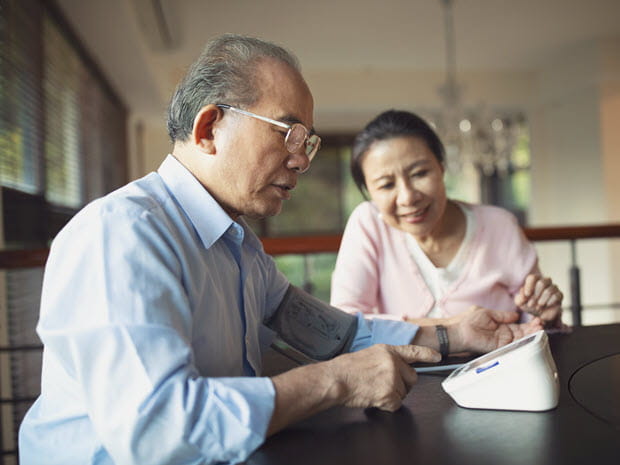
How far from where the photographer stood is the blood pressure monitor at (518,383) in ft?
2.69

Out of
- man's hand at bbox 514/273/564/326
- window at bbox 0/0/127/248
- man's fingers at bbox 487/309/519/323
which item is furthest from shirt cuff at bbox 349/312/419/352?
window at bbox 0/0/127/248

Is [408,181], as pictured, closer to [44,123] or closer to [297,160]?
[297,160]

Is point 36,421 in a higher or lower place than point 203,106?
lower

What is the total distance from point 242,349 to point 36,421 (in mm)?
362

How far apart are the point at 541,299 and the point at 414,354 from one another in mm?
603

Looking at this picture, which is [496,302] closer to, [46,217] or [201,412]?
[201,412]

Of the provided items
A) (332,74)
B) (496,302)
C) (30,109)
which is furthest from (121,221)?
(332,74)

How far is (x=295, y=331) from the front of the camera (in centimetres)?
127

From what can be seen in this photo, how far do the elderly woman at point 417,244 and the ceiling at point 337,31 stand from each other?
94.5 inches

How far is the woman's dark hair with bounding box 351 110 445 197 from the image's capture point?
1.71 m

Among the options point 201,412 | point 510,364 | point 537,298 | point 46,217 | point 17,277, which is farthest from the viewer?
point 46,217

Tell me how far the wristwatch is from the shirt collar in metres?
0.59

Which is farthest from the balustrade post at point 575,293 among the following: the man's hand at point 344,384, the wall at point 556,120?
the wall at point 556,120

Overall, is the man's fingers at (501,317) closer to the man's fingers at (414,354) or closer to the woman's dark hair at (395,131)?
the man's fingers at (414,354)
